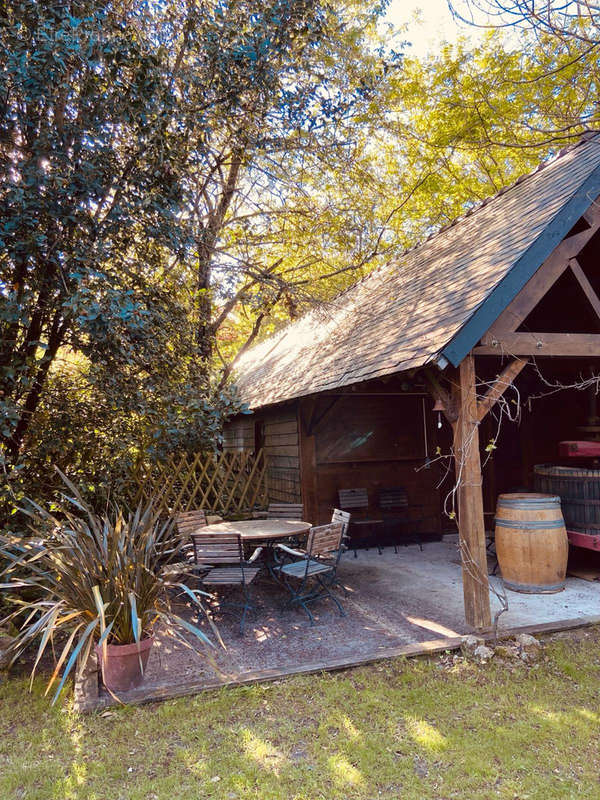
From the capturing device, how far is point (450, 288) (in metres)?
5.70

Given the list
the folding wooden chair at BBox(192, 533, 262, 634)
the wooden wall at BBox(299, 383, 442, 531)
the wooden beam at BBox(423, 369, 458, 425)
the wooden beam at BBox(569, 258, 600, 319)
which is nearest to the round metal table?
the folding wooden chair at BBox(192, 533, 262, 634)

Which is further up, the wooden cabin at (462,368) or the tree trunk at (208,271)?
the tree trunk at (208,271)

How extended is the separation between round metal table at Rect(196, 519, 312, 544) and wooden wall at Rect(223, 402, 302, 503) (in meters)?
1.93

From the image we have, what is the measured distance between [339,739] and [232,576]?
7.62 feet

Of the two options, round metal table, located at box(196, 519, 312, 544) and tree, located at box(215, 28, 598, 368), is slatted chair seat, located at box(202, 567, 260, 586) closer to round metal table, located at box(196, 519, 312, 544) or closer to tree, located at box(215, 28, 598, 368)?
round metal table, located at box(196, 519, 312, 544)

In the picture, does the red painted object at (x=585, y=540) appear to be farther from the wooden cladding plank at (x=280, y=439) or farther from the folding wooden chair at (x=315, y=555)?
the wooden cladding plank at (x=280, y=439)

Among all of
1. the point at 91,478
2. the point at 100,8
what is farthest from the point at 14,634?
the point at 100,8

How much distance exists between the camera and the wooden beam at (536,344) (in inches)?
183

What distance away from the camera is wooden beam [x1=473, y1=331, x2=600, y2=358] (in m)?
4.64

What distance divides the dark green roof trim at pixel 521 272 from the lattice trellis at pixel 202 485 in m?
4.84

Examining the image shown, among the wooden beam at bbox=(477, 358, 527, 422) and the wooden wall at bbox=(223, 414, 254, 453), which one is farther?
the wooden wall at bbox=(223, 414, 254, 453)

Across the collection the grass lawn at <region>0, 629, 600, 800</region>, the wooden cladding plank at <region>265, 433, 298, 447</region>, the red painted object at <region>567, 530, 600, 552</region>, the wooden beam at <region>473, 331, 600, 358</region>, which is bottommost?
the grass lawn at <region>0, 629, 600, 800</region>

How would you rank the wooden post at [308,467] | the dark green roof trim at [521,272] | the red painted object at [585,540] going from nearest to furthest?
the dark green roof trim at [521,272] < the red painted object at [585,540] < the wooden post at [308,467]

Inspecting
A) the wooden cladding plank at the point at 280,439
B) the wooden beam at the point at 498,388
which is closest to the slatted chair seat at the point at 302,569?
the wooden beam at the point at 498,388
